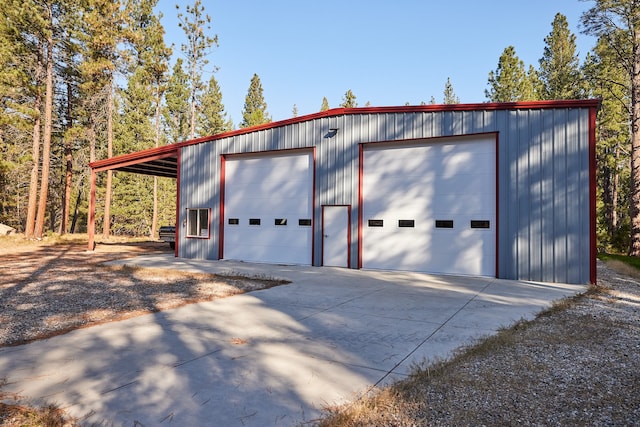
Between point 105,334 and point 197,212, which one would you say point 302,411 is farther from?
point 197,212

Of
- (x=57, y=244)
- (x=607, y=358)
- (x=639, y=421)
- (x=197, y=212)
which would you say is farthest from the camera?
(x=57, y=244)

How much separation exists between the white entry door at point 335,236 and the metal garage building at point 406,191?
0.12ft

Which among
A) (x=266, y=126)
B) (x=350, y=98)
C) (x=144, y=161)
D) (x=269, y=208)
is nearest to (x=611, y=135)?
(x=350, y=98)

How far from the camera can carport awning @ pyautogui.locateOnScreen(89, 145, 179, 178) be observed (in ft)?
52.9

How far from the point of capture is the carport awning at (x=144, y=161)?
52.9ft

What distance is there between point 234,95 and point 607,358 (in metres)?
42.5

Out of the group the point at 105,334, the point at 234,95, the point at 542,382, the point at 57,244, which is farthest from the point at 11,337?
the point at 234,95

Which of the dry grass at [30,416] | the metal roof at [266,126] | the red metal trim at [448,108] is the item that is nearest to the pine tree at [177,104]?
the metal roof at [266,126]

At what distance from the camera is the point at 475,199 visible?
36.9 ft

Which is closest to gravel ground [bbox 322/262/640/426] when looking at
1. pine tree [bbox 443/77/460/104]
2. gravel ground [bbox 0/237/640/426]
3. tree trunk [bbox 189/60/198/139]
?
gravel ground [bbox 0/237/640/426]

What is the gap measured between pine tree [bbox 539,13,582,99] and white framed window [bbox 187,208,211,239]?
2941cm

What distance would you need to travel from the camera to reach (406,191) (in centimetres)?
1223

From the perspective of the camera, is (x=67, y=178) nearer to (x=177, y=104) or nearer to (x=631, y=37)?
(x=177, y=104)

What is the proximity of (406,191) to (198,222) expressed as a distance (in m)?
8.46
